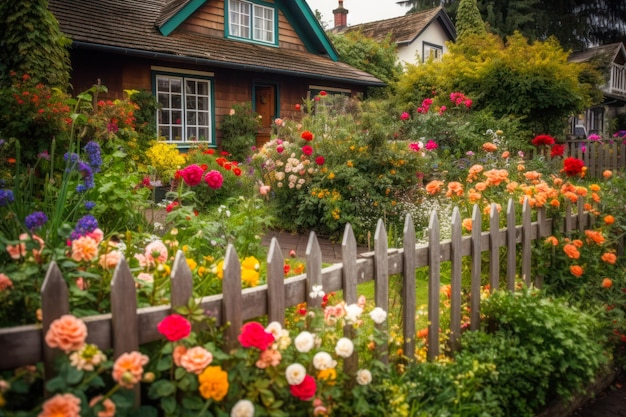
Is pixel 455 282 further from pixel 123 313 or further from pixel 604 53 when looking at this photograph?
pixel 604 53

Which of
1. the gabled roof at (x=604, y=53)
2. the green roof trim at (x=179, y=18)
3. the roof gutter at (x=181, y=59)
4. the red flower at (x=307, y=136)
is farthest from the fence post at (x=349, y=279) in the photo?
the gabled roof at (x=604, y=53)

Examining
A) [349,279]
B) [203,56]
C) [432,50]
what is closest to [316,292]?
[349,279]

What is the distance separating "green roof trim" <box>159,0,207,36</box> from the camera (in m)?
12.2

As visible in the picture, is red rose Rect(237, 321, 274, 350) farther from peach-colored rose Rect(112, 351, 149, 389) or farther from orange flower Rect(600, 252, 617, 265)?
orange flower Rect(600, 252, 617, 265)

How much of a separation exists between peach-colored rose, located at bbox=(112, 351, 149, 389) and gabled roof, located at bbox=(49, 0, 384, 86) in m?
9.80

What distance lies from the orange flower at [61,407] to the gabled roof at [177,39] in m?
9.87

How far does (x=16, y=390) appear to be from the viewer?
145cm

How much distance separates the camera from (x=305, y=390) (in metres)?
1.89

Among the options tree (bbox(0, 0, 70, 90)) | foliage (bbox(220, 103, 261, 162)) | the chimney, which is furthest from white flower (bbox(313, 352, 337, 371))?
the chimney

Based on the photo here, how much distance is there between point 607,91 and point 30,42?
31534 mm

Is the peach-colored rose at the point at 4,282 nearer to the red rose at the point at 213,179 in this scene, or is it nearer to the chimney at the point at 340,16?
the red rose at the point at 213,179

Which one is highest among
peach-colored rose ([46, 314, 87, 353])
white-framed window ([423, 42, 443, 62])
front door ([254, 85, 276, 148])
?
white-framed window ([423, 42, 443, 62])

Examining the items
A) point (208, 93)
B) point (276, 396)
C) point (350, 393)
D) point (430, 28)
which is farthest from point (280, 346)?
point (430, 28)

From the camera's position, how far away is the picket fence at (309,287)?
5.12ft
